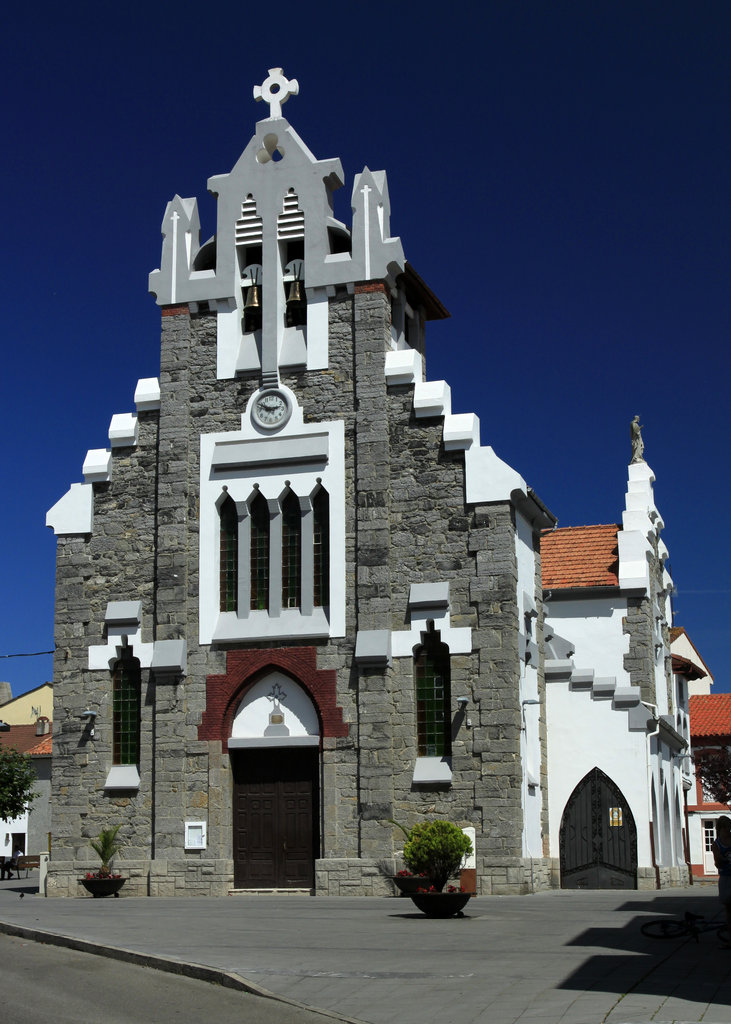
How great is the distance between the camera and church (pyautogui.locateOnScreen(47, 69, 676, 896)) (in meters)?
25.7

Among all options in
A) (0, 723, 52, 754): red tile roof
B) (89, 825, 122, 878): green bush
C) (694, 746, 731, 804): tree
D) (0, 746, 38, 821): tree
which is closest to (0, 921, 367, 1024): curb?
(89, 825, 122, 878): green bush

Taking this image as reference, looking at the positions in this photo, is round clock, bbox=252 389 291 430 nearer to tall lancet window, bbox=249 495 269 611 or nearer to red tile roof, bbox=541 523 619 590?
tall lancet window, bbox=249 495 269 611

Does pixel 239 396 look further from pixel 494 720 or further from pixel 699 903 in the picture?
pixel 699 903

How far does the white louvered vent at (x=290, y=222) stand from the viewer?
2856cm

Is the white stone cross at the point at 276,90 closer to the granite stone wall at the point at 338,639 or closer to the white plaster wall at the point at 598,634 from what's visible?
the granite stone wall at the point at 338,639

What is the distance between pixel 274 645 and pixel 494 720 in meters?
4.84

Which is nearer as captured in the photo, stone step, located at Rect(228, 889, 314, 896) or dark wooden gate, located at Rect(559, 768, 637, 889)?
stone step, located at Rect(228, 889, 314, 896)

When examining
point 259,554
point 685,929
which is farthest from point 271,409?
point 685,929

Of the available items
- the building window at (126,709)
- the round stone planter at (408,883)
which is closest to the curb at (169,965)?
the round stone planter at (408,883)

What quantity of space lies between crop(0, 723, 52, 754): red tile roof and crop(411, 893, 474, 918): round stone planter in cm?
4501

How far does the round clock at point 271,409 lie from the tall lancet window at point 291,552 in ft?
5.25

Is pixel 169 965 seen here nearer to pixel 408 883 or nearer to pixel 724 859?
pixel 724 859

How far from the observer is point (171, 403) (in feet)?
94.0

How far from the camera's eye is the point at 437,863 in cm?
1984
